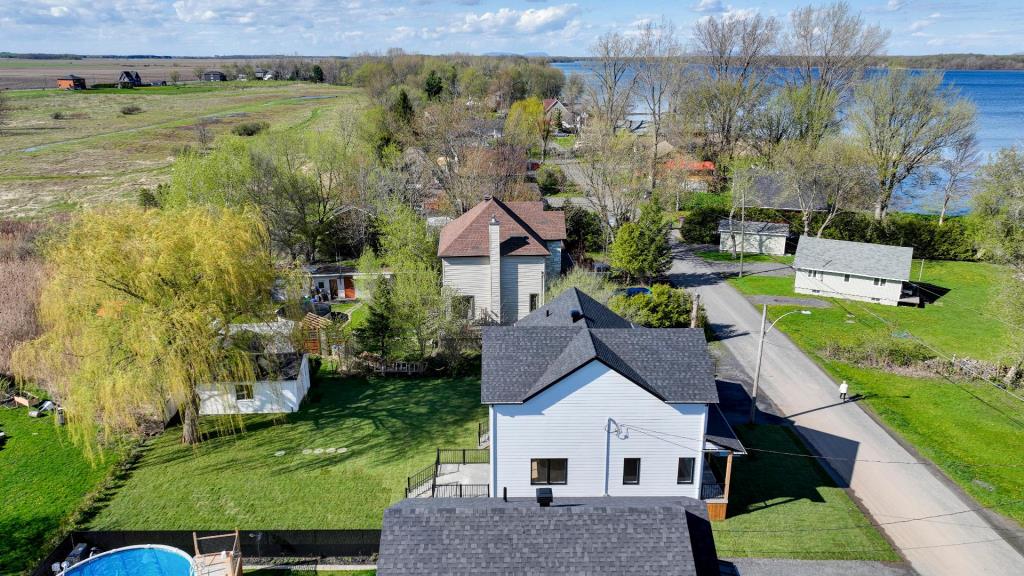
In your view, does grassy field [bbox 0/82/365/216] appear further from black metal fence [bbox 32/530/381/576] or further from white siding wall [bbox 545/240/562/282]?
black metal fence [bbox 32/530/381/576]

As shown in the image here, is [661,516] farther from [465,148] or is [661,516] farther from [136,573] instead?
[465,148]

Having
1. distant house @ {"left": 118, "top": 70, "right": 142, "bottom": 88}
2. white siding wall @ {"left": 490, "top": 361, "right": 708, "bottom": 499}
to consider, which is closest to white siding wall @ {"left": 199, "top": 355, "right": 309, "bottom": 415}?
white siding wall @ {"left": 490, "top": 361, "right": 708, "bottom": 499}

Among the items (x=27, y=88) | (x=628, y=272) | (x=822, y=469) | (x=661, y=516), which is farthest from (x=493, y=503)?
(x=27, y=88)

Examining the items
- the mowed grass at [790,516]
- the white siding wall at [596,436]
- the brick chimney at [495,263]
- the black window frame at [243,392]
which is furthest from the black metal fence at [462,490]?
the brick chimney at [495,263]

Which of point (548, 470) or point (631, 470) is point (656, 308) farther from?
point (548, 470)

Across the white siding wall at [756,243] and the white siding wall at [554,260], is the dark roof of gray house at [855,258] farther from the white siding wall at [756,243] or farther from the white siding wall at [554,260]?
the white siding wall at [554,260]

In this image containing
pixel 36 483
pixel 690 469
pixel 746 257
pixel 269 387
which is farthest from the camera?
pixel 746 257

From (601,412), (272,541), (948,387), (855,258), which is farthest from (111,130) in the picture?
(948,387)

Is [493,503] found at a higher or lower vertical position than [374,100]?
lower

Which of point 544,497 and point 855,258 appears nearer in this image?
point 544,497
